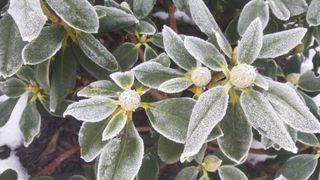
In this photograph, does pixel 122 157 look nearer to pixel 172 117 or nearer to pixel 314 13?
pixel 172 117

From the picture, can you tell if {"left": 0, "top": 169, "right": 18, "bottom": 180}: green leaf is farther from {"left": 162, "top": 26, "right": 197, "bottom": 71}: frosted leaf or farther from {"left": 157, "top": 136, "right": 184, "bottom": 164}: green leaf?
{"left": 162, "top": 26, "right": 197, "bottom": 71}: frosted leaf

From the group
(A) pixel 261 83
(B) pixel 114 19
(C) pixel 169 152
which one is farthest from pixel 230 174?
(B) pixel 114 19

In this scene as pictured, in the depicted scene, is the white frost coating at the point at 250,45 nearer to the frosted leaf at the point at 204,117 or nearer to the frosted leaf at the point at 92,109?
the frosted leaf at the point at 204,117

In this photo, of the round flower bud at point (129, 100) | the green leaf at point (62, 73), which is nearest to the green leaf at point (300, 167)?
the round flower bud at point (129, 100)

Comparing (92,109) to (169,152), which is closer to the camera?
(92,109)

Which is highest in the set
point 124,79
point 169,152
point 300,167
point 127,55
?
point 124,79

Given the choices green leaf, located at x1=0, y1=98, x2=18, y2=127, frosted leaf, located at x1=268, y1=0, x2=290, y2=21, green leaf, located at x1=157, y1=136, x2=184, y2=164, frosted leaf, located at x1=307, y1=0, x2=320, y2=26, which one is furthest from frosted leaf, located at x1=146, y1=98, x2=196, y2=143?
green leaf, located at x1=0, y1=98, x2=18, y2=127
